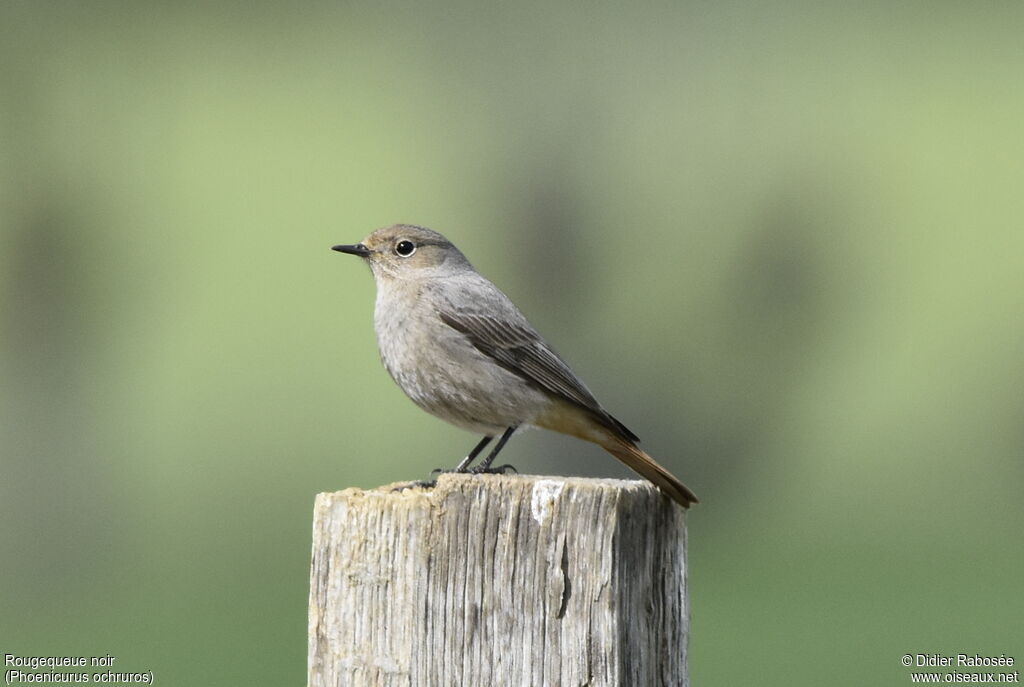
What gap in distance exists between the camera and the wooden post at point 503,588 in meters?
3.03

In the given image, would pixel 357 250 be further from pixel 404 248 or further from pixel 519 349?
pixel 519 349

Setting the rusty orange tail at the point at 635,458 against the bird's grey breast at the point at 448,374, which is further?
the bird's grey breast at the point at 448,374

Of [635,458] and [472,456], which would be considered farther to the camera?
[472,456]

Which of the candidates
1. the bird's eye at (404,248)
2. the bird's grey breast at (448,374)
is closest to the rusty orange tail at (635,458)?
the bird's grey breast at (448,374)

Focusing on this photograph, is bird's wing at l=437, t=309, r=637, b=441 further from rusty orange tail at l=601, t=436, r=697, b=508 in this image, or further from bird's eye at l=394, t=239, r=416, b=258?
bird's eye at l=394, t=239, r=416, b=258

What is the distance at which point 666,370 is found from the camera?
13.0m

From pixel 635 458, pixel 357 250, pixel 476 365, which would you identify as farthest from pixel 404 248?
pixel 635 458

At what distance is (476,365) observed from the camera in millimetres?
5973

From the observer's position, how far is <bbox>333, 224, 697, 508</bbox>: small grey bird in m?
5.89

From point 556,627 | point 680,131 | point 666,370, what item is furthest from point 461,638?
point 680,131

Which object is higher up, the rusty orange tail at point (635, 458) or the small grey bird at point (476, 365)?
the small grey bird at point (476, 365)

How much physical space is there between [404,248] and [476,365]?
0.86 m

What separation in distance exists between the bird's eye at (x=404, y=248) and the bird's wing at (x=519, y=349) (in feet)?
1.65

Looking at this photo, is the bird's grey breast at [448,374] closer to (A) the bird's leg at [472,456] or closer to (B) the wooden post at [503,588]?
(A) the bird's leg at [472,456]
